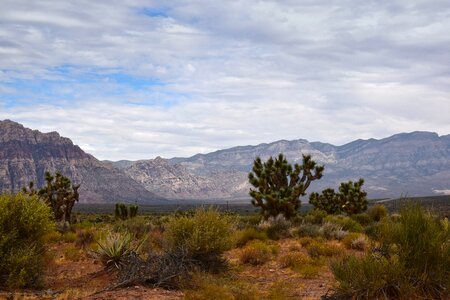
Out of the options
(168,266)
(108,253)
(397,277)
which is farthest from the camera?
(108,253)

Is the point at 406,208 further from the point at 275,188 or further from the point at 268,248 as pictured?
the point at 275,188

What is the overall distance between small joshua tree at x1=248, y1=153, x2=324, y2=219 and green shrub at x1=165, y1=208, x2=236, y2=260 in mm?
15194

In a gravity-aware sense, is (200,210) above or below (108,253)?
above

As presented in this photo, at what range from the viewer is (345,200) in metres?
39.2

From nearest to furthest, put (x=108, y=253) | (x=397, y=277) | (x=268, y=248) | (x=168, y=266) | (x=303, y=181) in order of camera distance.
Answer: (x=397, y=277) < (x=168, y=266) < (x=108, y=253) < (x=268, y=248) < (x=303, y=181)

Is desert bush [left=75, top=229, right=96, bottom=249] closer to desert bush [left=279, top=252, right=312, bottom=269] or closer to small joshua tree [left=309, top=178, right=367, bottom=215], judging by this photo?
desert bush [left=279, top=252, right=312, bottom=269]

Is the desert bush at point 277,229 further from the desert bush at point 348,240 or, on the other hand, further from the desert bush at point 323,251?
the desert bush at point 323,251

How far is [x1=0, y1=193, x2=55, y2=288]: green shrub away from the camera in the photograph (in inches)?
466

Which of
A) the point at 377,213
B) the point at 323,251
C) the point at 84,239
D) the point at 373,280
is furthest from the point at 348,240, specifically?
the point at 377,213

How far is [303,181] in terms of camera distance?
3209cm

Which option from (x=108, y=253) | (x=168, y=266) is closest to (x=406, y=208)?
(x=168, y=266)

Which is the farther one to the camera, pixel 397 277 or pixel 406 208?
pixel 406 208

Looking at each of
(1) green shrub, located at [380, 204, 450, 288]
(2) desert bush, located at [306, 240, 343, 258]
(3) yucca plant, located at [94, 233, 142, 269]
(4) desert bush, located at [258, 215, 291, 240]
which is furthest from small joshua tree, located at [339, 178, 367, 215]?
(1) green shrub, located at [380, 204, 450, 288]

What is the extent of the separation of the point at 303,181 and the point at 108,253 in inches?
770
